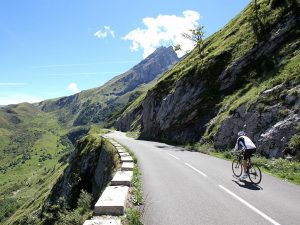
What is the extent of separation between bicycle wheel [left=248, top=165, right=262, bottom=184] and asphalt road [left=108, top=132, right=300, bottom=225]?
0.30m

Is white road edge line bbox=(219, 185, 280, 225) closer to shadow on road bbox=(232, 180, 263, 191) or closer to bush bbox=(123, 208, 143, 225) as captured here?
shadow on road bbox=(232, 180, 263, 191)

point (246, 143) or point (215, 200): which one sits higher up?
point (246, 143)

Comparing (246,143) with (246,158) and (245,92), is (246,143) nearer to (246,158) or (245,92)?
(246,158)

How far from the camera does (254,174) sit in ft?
56.8

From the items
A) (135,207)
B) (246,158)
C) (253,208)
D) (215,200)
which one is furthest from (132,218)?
(246,158)

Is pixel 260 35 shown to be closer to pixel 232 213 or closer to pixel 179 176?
pixel 179 176

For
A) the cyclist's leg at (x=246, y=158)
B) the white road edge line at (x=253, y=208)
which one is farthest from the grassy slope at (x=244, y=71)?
the white road edge line at (x=253, y=208)

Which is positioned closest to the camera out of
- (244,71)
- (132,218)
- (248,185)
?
(132,218)

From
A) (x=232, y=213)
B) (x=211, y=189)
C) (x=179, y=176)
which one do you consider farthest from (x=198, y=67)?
(x=232, y=213)

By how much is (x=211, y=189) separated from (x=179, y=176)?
3.74 m

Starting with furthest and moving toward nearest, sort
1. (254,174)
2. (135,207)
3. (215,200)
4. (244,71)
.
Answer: (244,71)
(254,174)
(215,200)
(135,207)

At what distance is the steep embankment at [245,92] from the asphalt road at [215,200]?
29.0 feet

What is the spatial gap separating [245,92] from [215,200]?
26598 mm

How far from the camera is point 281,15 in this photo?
146 feet
